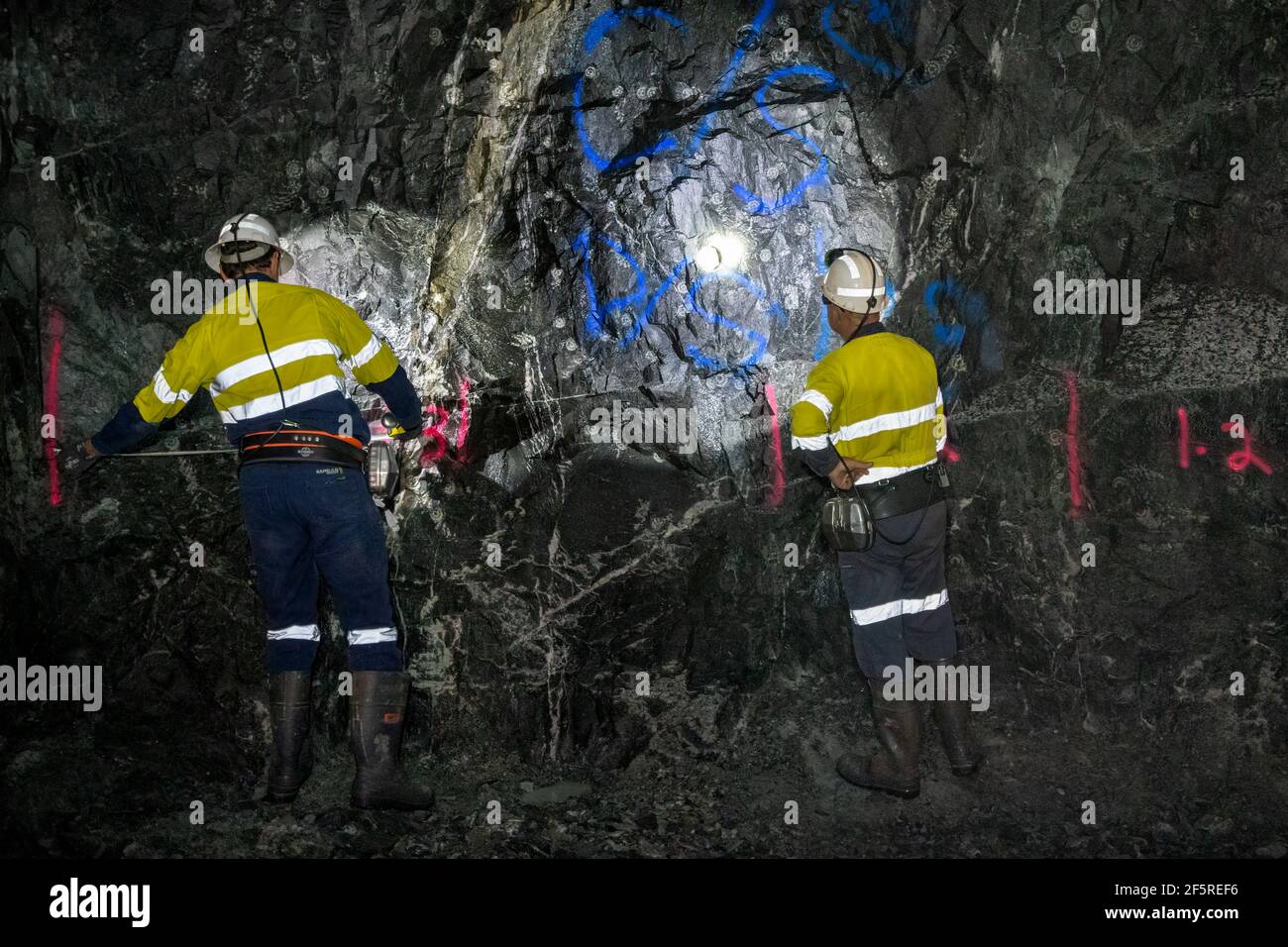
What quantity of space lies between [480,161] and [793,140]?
1.33m

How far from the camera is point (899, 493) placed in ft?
13.7

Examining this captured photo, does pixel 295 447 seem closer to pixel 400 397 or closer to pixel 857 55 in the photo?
pixel 400 397

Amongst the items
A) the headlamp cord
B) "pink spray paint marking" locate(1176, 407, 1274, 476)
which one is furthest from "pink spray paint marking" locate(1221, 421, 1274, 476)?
the headlamp cord

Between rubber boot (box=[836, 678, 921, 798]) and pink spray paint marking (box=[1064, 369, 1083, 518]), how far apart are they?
117 cm

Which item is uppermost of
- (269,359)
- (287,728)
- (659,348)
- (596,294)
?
(596,294)

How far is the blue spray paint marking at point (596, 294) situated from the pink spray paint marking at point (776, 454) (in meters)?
0.64

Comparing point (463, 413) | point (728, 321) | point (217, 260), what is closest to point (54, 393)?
point (217, 260)

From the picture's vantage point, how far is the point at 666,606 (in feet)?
15.6

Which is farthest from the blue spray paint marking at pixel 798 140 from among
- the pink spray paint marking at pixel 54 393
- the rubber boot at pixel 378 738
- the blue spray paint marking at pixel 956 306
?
the pink spray paint marking at pixel 54 393

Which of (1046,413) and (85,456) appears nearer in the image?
(85,456)

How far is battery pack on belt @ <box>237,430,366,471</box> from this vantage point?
4094 mm

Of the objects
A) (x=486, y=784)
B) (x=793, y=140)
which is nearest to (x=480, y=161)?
(x=793, y=140)

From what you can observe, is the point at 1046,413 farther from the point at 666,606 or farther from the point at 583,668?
the point at 583,668

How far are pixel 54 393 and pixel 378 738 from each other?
205 centimetres
